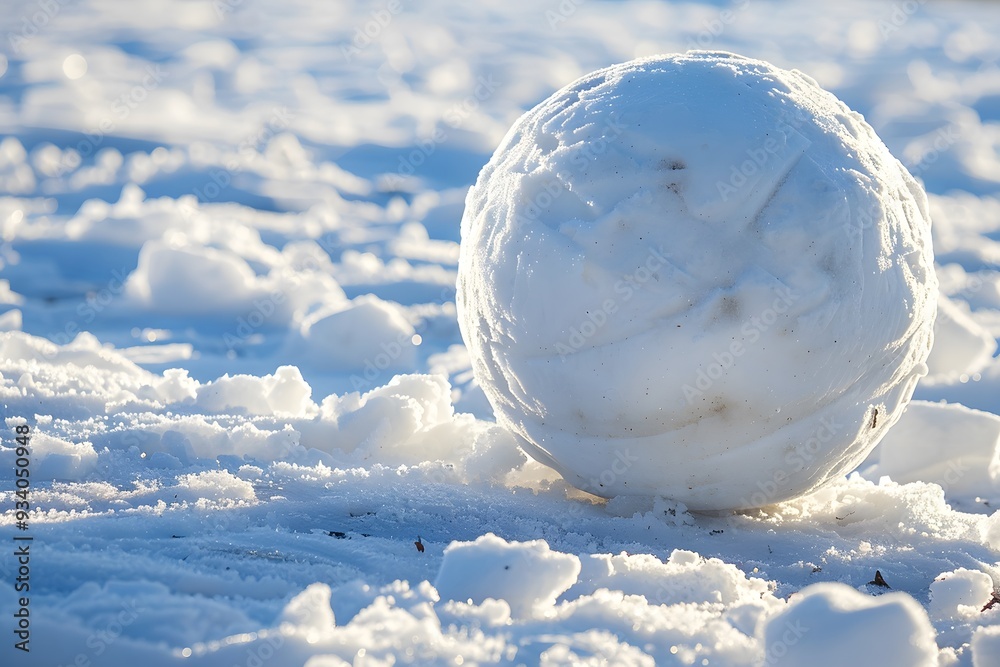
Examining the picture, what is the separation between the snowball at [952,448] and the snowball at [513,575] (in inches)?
91.7

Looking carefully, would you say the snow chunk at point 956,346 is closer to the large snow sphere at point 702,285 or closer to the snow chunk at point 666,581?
the large snow sphere at point 702,285

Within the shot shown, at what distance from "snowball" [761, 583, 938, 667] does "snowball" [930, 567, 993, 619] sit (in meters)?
0.58

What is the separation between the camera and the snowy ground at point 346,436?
218 cm

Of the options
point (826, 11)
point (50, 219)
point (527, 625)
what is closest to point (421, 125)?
point (50, 219)

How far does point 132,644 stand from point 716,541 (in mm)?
1761

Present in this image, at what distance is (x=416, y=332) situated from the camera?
6434 millimetres

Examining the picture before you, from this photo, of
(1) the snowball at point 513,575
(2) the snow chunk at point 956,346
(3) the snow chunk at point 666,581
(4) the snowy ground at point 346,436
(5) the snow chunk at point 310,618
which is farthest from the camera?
(2) the snow chunk at point 956,346

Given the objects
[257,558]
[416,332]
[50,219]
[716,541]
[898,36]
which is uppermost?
[898,36]

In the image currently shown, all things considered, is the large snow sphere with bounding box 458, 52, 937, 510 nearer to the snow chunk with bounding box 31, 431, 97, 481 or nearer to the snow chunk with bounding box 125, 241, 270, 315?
the snow chunk with bounding box 31, 431, 97, 481

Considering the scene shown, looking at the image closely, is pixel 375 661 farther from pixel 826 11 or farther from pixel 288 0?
pixel 826 11

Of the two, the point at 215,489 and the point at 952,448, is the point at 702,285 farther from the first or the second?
the point at 952,448

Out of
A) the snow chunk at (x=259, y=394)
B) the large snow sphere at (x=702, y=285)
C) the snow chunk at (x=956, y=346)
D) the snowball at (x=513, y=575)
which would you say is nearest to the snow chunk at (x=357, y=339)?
the snow chunk at (x=259, y=394)

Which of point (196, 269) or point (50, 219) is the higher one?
point (50, 219)

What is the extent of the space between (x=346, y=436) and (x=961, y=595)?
213cm
